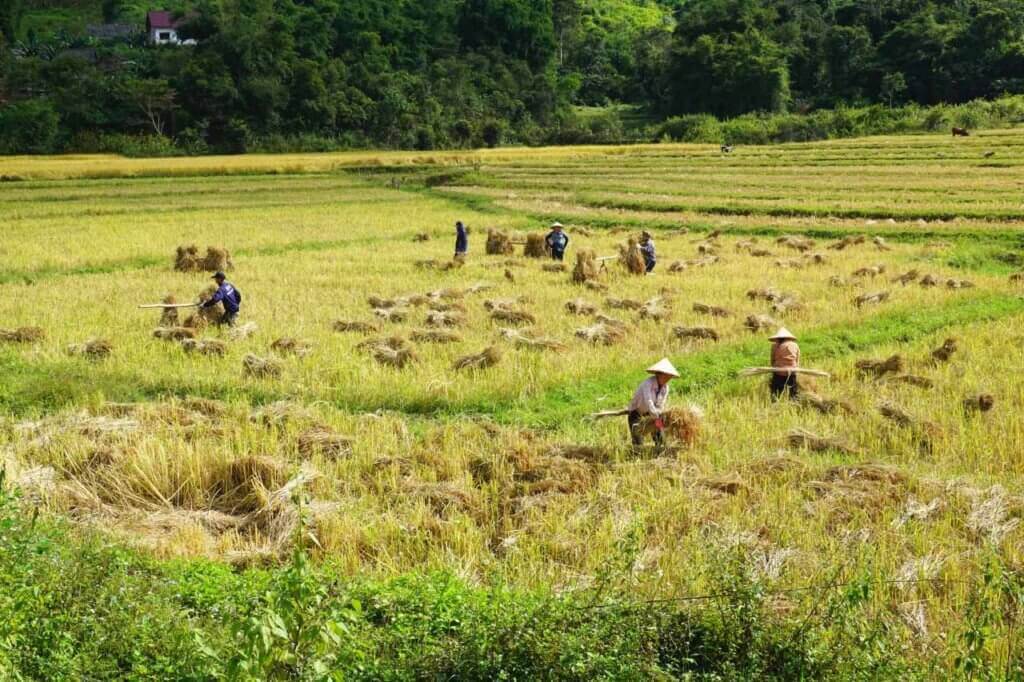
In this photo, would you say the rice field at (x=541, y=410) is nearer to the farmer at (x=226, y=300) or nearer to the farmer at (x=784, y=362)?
the farmer at (x=784, y=362)

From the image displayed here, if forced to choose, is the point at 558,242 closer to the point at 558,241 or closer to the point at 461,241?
→ the point at 558,241

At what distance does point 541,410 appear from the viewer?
10.5 metres

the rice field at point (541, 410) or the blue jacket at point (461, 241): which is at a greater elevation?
the blue jacket at point (461, 241)

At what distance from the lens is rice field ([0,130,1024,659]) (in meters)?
6.83

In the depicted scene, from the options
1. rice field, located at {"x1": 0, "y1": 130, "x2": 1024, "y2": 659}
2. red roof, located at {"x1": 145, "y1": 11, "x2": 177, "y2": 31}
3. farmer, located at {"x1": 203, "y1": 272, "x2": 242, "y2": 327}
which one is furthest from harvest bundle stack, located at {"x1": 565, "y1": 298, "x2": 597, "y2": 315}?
red roof, located at {"x1": 145, "y1": 11, "x2": 177, "y2": 31}

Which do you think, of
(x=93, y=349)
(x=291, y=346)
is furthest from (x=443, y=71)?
(x=93, y=349)

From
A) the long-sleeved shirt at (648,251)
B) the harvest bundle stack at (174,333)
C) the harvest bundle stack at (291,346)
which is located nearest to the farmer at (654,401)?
the harvest bundle stack at (291,346)

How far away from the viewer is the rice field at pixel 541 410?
683 cm

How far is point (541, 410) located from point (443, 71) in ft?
250

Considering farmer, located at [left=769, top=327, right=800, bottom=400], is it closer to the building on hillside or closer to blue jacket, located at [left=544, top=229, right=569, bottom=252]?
blue jacket, located at [left=544, top=229, right=569, bottom=252]

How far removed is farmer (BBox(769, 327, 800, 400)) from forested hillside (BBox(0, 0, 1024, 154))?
190 feet

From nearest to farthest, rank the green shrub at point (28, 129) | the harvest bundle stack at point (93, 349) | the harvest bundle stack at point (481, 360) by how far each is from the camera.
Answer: the harvest bundle stack at point (481, 360) < the harvest bundle stack at point (93, 349) < the green shrub at point (28, 129)

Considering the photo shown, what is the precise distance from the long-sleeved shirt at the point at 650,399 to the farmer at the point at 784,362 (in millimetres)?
2386

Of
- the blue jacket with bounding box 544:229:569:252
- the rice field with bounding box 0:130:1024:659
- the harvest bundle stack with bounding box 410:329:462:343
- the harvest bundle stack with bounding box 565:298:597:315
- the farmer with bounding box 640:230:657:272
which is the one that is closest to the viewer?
the rice field with bounding box 0:130:1024:659
